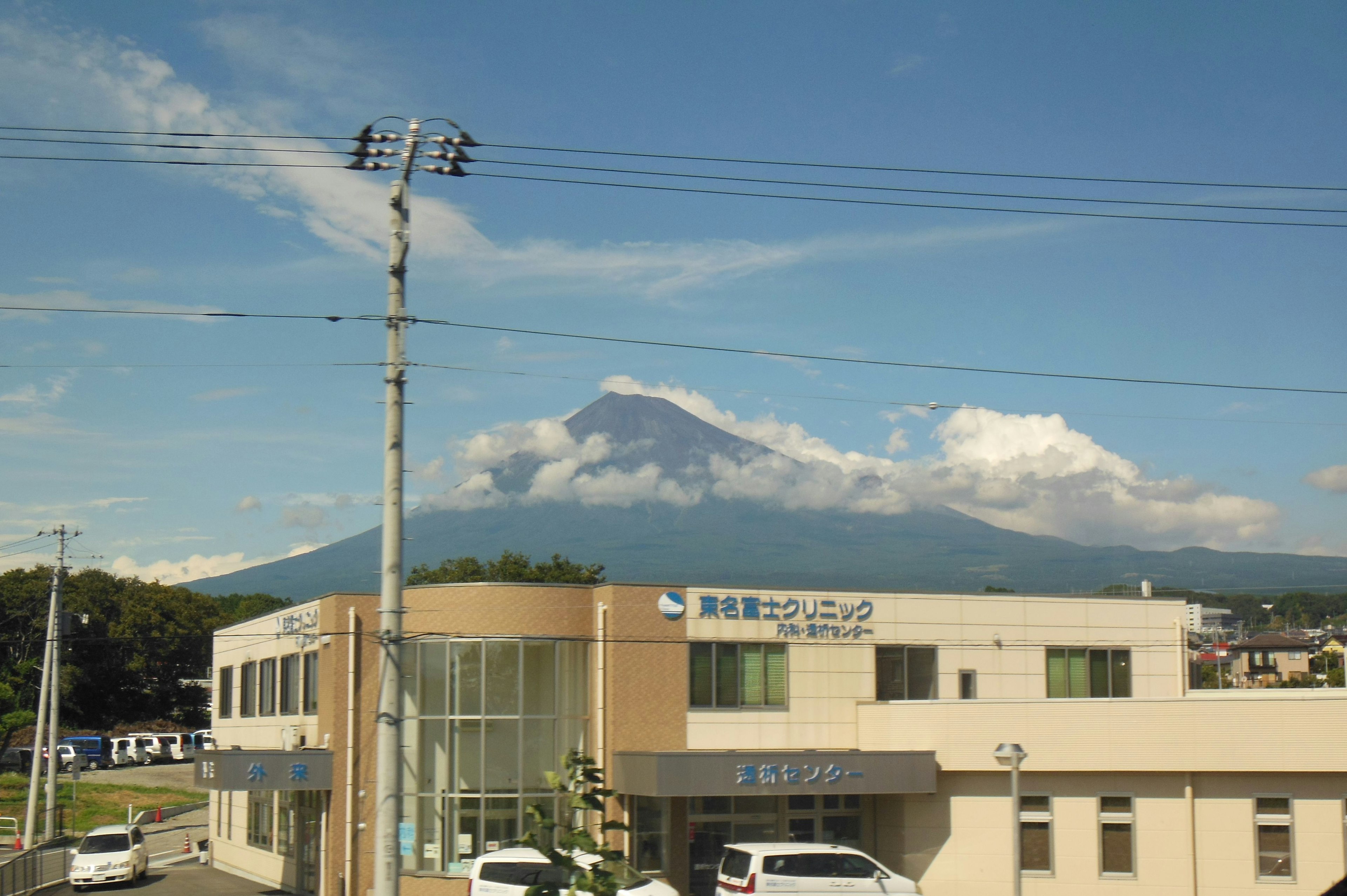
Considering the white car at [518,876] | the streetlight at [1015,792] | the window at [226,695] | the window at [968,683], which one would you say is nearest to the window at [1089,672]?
the window at [968,683]

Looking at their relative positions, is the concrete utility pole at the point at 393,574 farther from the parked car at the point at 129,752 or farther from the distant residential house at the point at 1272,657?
the distant residential house at the point at 1272,657

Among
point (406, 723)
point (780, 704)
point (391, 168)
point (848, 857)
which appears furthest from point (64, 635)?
point (391, 168)

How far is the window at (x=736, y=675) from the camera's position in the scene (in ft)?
95.5

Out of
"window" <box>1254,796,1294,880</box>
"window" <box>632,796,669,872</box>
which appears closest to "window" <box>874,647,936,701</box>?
"window" <box>632,796,669,872</box>

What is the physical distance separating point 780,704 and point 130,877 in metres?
19.1

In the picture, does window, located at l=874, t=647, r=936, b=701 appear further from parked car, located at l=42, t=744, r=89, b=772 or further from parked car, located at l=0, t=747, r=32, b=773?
parked car, located at l=0, t=747, r=32, b=773

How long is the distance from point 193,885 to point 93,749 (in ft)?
163

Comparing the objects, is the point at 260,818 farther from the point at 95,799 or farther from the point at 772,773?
the point at 95,799

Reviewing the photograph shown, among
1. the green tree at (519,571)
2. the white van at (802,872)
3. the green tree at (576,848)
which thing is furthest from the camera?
the green tree at (519,571)

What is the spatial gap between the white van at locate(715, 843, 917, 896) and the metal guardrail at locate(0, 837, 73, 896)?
17.0 meters

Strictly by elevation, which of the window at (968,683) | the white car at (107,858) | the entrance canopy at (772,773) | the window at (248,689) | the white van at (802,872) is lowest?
the white car at (107,858)

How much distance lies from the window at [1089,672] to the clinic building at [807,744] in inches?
4.0

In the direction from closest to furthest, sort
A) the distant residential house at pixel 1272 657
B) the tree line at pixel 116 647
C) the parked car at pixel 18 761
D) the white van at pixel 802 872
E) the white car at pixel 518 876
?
the white car at pixel 518 876
the white van at pixel 802 872
the parked car at pixel 18 761
the tree line at pixel 116 647
the distant residential house at pixel 1272 657

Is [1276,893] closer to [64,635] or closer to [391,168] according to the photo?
[391,168]
